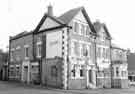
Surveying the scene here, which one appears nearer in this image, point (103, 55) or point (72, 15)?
point (72, 15)

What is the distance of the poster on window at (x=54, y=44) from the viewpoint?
97.4ft

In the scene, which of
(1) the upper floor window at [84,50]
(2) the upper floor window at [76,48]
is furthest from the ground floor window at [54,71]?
(1) the upper floor window at [84,50]

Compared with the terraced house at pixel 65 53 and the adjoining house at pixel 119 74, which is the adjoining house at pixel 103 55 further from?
the adjoining house at pixel 119 74

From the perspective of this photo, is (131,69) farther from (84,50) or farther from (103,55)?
(84,50)

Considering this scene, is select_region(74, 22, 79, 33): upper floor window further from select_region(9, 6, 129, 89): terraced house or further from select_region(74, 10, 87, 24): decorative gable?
select_region(74, 10, 87, 24): decorative gable

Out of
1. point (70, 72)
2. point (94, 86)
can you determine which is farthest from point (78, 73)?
point (94, 86)

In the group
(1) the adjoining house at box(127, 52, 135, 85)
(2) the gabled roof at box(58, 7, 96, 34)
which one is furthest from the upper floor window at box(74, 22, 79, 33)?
(1) the adjoining house at box(127, 52, 135, 85)

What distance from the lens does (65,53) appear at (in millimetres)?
28734

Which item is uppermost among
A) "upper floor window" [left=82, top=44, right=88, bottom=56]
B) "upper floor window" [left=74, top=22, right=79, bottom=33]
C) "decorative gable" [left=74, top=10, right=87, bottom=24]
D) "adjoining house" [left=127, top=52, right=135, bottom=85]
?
"decorative gable" [left=74, top=10, right=87, bottom=24]

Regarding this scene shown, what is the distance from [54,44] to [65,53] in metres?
2.49

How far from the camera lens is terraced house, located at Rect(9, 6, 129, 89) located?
29222mm

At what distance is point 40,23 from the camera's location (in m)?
33.5

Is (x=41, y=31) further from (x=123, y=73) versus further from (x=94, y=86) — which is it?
(x=123, y=73)

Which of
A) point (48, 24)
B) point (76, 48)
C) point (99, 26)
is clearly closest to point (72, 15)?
point (48, 24)
